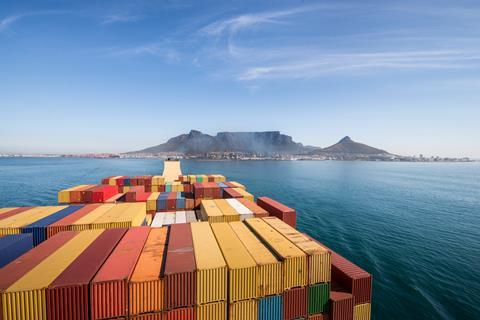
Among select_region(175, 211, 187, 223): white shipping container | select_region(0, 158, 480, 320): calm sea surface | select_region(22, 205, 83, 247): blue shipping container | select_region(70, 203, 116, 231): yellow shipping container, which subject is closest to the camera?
select_region(22, 205, 83, 247): blue shipping container

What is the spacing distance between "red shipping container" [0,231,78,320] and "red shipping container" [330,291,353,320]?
739 inches

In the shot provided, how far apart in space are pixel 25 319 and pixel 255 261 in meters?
12.0

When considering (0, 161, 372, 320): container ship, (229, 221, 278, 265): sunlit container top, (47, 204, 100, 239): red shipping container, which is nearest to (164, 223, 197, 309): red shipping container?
(0, 161, 372, 320): container ship

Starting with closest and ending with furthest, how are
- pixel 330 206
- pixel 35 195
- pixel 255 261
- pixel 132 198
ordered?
1. pixel 255 261
2. pixel 132 198
3. pixel 330 206
4. pixel 35 195

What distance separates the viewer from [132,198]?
3428 cm

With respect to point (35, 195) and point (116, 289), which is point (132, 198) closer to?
point (116, 289)

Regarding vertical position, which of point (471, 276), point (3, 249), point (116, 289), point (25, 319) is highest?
point (3, 249)

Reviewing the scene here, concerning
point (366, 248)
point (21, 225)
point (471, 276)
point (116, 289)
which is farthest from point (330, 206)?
point (21, 225)

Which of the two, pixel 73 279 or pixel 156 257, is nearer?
pixel 73 279

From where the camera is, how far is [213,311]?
40.6 feet

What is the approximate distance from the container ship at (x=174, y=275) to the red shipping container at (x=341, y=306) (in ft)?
0.23

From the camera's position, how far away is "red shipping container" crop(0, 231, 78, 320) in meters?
10.7

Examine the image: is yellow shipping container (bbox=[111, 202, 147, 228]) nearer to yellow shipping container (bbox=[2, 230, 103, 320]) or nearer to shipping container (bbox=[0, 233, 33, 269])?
shipping container (bbox=[0, 233, 33, 269])

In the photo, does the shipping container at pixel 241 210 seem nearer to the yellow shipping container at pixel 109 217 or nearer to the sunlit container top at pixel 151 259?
the sunlit container top at pixel 151 259
